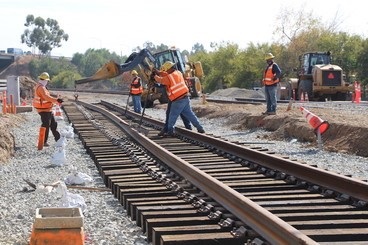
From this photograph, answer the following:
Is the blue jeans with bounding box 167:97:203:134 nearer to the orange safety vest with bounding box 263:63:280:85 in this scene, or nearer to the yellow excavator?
the orange safety vest with bounding box 263:63:280:85

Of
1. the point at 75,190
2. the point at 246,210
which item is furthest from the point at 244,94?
the point at 246,210

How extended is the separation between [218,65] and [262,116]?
2734 inches

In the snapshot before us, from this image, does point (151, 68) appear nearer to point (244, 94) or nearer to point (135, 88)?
point (135, 88)

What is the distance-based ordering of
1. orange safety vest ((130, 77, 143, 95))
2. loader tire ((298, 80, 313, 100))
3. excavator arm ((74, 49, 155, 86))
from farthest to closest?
1. loader tire ((298, 80, 313, 100))
2. excavator arm ((74, 49, 155, 86))
3. orange safety vest ((130, 77, 143, 95))

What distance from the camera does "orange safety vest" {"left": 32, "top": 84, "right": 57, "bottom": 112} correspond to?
15258 millimetres

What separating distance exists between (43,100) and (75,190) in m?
6.80

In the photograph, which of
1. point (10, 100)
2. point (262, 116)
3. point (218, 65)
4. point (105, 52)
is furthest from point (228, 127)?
point (105, 52)

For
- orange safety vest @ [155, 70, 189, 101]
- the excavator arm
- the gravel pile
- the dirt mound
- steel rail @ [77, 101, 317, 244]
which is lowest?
the dirt mound

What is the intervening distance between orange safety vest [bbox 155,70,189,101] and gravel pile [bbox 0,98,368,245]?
6.99 feet

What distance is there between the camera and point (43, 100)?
15406mm

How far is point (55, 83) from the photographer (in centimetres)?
13625

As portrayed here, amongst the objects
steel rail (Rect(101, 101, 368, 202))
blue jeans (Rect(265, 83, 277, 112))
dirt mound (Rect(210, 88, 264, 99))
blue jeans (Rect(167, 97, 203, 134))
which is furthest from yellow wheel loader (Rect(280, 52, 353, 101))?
steel rail (Rect(101, 101, 368, 202))

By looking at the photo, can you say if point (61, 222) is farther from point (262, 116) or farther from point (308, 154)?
point (262, 116)

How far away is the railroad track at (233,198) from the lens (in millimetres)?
5344
